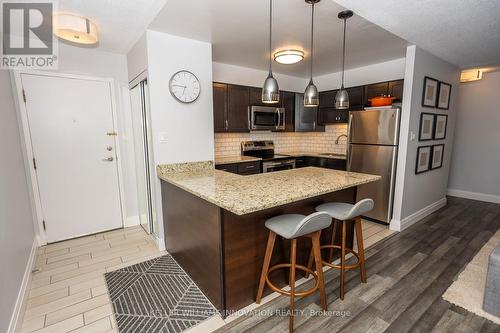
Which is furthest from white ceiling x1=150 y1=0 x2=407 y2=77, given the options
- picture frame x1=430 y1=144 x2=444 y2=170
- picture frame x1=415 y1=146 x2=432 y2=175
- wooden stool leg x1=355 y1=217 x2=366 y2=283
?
wooden stool leg x1=355 y1=217 x2=366 y2=283

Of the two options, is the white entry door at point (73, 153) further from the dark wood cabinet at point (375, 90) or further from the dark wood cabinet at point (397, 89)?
the dark wood cabinet at point (397, 89)

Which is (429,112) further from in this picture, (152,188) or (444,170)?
(152,188)

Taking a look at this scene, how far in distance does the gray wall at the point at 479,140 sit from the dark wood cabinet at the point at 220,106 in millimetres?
4536

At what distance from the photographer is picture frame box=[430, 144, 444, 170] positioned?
3831 mm

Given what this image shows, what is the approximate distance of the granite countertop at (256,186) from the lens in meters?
1.58

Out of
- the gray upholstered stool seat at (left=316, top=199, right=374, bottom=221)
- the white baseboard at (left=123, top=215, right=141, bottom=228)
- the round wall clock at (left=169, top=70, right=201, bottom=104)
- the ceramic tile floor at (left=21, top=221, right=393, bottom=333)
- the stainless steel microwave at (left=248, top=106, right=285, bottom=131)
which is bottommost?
the ceramic tile floor at (left=21, top=221, right=393, bottom=333)

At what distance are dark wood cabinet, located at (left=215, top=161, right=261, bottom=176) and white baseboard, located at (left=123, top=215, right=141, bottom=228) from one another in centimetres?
151

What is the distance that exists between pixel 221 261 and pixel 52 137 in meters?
2.82

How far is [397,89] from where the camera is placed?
3.57 m

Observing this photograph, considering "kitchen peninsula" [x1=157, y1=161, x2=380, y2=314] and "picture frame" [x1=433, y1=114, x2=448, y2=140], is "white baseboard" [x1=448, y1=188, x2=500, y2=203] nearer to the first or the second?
"picture frame" [x1=433, y1=114, x2=448, y2=140]

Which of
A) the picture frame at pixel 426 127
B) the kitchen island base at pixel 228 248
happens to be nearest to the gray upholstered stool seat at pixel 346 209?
the kitchen island base at pixel 228 248

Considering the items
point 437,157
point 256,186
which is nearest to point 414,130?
point 437,157

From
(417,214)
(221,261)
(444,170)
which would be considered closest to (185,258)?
(221,261)

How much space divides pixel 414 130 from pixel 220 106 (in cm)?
285
